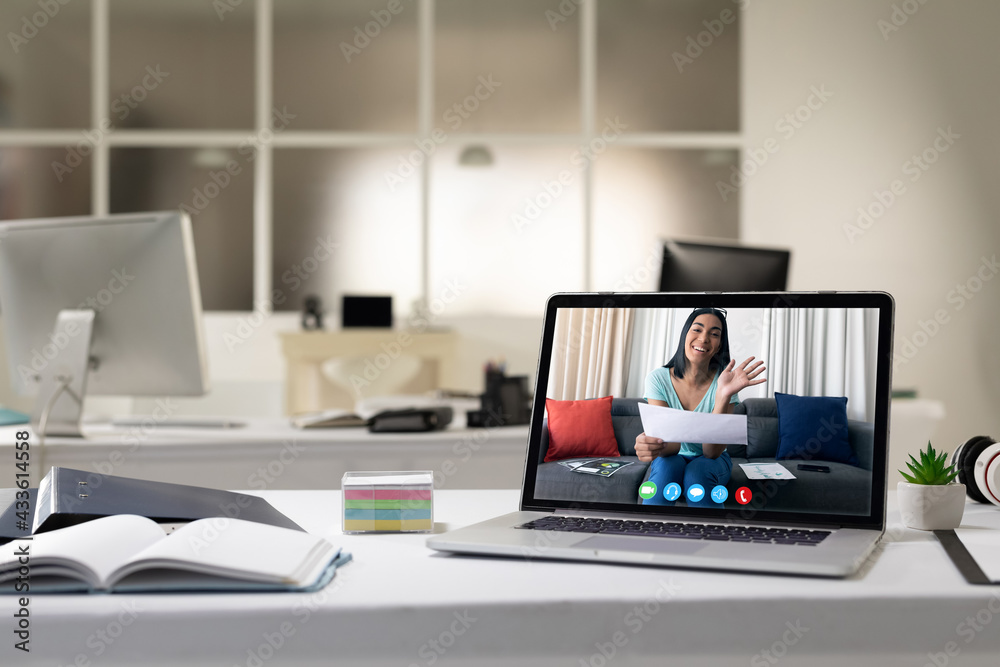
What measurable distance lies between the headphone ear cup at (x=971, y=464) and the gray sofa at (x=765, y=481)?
322mm

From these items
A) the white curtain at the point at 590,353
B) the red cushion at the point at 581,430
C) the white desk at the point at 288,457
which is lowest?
the white desk at the point at 288,457

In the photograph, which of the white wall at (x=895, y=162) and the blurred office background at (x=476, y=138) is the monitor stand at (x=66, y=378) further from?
the white wall at (x=895, y=162)

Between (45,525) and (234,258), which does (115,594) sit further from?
(234,258)

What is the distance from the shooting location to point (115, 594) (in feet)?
2.17

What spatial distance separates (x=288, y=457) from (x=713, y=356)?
1.35 metres

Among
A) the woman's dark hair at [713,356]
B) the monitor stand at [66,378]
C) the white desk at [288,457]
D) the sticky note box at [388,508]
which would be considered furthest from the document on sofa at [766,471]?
the monitor stand at [66,378]

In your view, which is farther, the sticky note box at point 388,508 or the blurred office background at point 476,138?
the blurred office background at point 476,138

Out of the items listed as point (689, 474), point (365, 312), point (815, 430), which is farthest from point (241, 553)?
point (365, 312)

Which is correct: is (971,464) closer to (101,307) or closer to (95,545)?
(95,545)

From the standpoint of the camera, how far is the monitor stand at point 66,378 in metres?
2.09

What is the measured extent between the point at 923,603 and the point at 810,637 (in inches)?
3.5

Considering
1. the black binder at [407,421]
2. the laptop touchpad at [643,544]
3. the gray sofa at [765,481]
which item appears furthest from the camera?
the black binder at [407,421]

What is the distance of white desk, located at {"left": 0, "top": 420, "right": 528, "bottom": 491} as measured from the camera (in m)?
2.01

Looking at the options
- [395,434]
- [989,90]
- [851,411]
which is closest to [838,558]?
[851,411]
